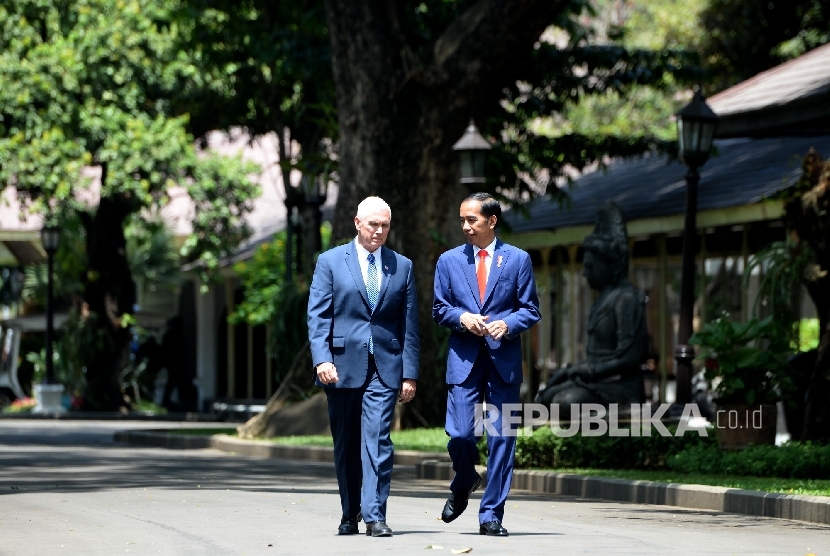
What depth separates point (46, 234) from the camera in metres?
34.8

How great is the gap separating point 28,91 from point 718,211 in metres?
15.0

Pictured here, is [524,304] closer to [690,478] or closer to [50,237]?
[690,478]

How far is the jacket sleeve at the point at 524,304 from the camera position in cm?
945

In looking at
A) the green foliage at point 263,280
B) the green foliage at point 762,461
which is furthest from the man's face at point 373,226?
the green foliage at point 263,280

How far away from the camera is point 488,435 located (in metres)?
9.48

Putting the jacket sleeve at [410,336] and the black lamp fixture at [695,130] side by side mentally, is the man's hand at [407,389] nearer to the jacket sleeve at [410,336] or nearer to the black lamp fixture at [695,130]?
the jacket sleeve at [410,336]

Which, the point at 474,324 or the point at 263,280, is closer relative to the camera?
the point at 474,324

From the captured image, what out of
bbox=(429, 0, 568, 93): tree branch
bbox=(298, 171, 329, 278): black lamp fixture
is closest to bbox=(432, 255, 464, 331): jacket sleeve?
bbox=(429, 0, 568, 93): tree branch

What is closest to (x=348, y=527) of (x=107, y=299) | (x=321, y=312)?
(x=321, y=312)

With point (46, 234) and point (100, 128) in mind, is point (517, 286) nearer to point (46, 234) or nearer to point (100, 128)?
point (100, 128)

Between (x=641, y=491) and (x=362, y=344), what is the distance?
14.0ft

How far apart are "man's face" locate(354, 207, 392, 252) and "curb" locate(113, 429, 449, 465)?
270 inches

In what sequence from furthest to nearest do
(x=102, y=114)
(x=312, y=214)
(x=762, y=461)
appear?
(x=102, y=114)
(x=312, y=214)
(x=762, y=461)

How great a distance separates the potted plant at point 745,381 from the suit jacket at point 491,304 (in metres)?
5.01
